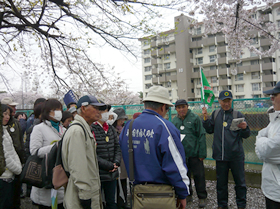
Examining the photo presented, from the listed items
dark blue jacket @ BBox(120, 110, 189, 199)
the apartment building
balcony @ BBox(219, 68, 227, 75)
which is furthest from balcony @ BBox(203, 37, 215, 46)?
dark blue jacket @ BBox(120, 110, 189, 199)

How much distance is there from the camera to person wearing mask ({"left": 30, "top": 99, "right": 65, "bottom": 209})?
2.90 meters

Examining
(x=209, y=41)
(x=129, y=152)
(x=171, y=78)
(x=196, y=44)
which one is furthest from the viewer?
(x=171, y=78)

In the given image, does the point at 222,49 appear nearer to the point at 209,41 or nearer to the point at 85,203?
the point at 209,41

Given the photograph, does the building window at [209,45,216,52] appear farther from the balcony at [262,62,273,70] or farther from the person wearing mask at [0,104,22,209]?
the person wearing mask at [0,104,22,209]

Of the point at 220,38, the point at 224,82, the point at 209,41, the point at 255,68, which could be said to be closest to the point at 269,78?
the point at 255,68

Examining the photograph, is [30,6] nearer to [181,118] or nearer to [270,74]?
[181,118]

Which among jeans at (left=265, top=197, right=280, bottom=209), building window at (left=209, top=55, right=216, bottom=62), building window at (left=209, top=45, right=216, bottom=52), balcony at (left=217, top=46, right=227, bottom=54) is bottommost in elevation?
jeans at (left=265, top=197, right=280, bottom=209)

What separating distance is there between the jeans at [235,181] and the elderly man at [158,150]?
2.07 metres

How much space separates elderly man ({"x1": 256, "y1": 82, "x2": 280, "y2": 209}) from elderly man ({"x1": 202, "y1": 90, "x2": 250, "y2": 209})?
1366 mm

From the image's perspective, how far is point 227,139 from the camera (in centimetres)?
392

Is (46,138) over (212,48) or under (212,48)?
under

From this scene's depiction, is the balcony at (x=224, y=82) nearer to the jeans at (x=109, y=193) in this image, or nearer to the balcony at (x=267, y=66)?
the balcony at (x=267, y=66)

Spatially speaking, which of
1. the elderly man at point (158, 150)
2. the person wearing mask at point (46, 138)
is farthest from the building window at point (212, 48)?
the elderly man at point (158, 150)

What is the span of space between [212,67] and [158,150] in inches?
1737
